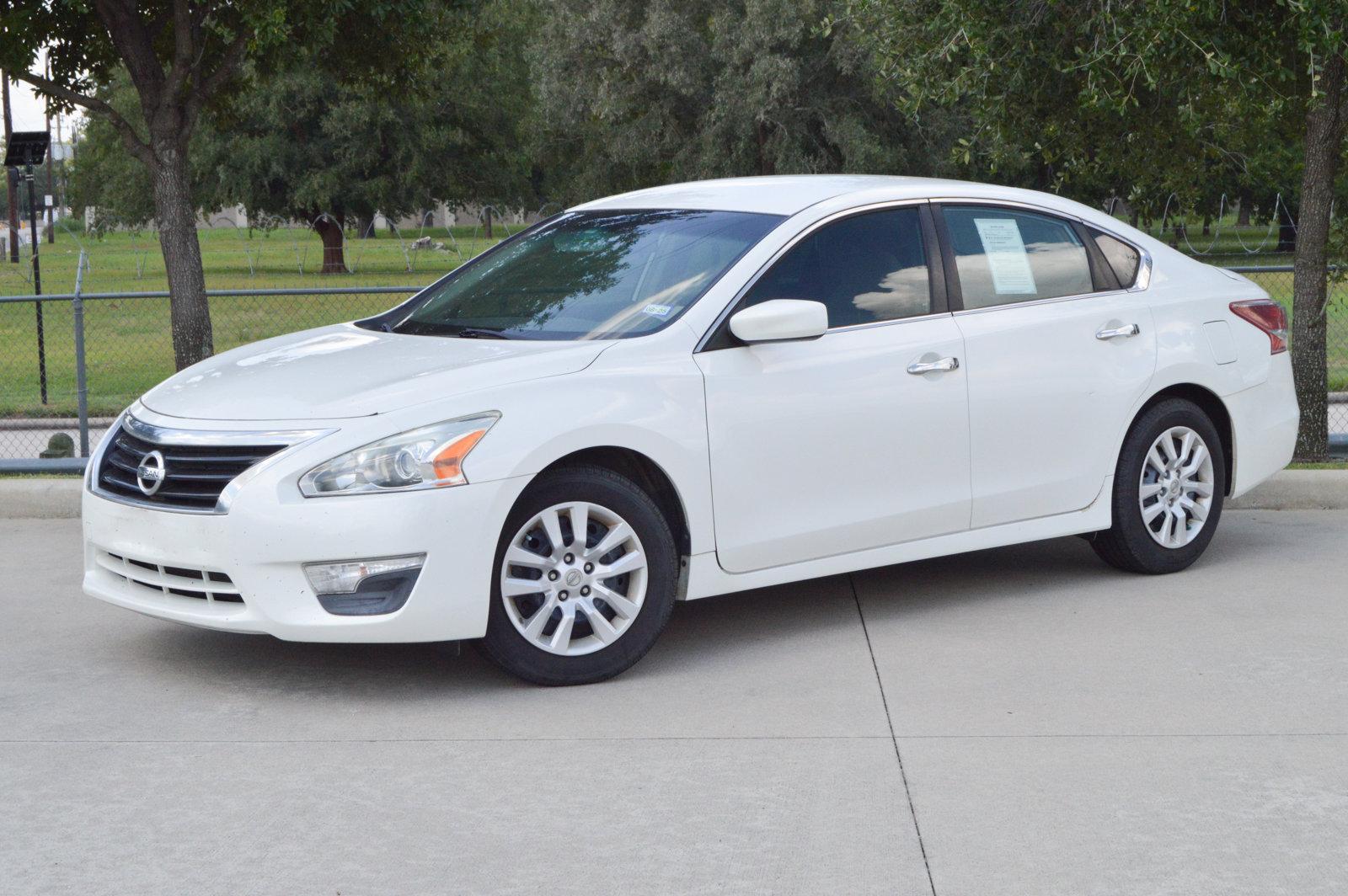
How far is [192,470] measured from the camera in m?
5.38

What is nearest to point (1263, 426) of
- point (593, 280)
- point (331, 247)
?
point (593, 280)

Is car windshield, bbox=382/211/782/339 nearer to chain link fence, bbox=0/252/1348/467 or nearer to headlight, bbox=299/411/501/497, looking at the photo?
headlight, bbox=299/411/501/497

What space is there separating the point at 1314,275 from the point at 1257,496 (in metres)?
1.93

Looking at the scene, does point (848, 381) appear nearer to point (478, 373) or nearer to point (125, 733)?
point (478, 373)

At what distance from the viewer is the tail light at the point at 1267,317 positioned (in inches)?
289

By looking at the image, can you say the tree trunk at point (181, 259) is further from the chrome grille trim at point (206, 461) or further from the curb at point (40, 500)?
the chrome grille trim at point (206, 461)

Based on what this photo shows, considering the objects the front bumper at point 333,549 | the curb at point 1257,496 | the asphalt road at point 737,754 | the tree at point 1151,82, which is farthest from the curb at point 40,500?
the tree at point 1151,82

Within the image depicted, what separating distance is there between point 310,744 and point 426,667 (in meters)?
0.90

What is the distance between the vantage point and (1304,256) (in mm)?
9883

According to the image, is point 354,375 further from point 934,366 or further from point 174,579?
point 934,366

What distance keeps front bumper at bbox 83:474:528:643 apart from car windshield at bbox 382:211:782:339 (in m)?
0.96

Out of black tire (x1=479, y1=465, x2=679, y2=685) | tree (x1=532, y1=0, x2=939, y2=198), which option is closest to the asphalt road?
black tire (x1=479, y1=465, x2=679, y2=685)

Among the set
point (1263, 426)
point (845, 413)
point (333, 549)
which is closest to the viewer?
point (333, 549)

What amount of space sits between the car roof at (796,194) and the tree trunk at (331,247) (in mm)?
40524
